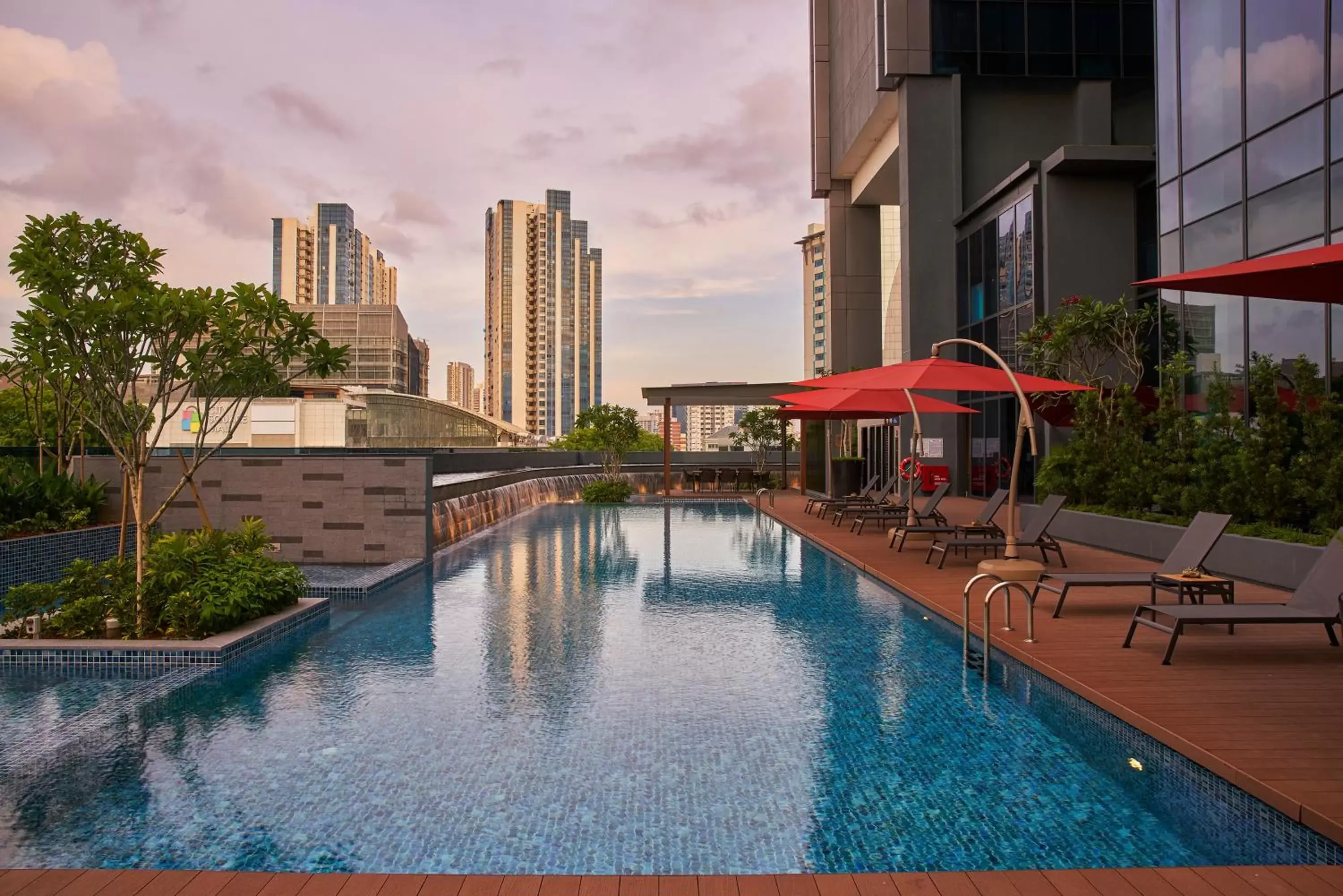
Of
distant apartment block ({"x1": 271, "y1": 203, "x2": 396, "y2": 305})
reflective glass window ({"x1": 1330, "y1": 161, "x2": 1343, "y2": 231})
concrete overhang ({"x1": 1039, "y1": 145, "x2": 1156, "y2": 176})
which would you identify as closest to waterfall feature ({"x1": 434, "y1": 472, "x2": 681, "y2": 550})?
reflective glass window ({"x1": 1330, "y1": 161, "x2": 1343, "y2": 231})

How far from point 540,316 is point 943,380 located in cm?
12831

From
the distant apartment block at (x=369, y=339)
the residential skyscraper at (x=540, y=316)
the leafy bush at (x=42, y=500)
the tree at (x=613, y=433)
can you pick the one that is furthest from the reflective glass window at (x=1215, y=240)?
the residential skyscraper at (x=540, y=316)

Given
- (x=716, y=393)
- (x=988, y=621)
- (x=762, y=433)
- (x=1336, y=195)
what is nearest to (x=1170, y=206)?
(x=1336, y=195)

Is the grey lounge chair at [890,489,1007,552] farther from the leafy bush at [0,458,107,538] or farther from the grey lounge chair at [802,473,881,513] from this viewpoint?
the leafy bush at [0,458,107,538]

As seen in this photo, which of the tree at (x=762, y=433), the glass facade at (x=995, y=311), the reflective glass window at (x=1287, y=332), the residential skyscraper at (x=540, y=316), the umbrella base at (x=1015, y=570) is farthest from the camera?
the residential skyscraper at (x=540, y=316)

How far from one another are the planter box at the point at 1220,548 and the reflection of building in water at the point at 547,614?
245 inches

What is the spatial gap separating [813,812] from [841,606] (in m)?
5.45

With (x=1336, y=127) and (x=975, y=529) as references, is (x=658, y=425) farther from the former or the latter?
(x=1336, y=127)

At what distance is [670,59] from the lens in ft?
90.8

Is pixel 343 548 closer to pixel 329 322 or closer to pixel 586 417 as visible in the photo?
pixel 586 417

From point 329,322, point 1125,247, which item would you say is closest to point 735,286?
point 329,322

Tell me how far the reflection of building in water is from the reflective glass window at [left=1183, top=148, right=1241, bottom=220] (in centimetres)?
968

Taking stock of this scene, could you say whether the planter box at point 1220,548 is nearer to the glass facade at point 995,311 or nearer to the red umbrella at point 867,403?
the red umbrella at point 867,403

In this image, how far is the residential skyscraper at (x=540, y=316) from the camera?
5276 inches
